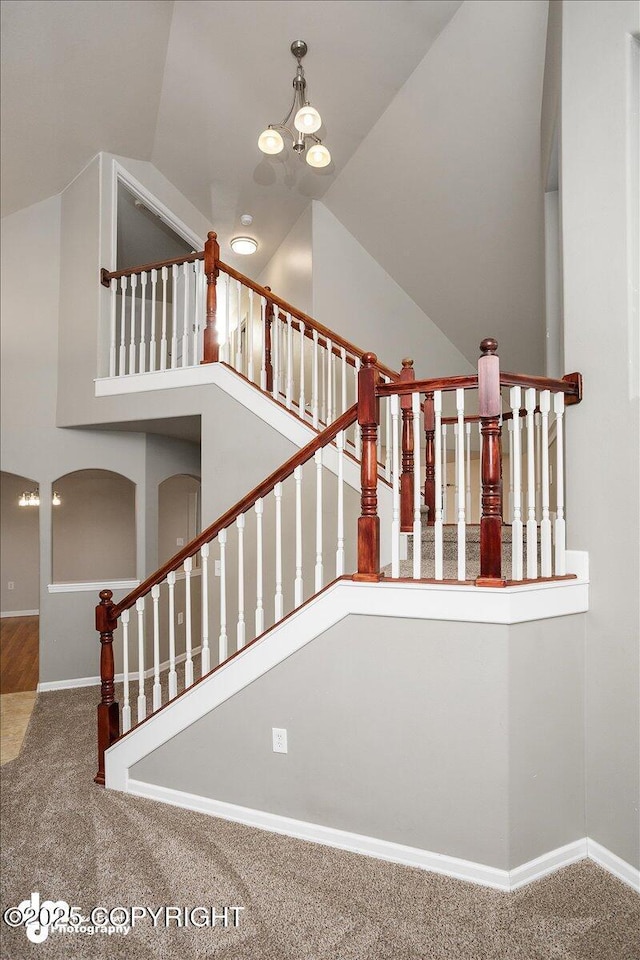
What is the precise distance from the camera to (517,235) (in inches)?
170

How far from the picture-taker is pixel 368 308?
570 cm

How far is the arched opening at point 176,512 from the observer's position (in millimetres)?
7766

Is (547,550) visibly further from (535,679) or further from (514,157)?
(514,157)

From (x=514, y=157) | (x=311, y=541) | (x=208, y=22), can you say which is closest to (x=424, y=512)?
(x=311, y=541)

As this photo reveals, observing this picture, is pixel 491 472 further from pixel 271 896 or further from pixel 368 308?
pixel 368 308

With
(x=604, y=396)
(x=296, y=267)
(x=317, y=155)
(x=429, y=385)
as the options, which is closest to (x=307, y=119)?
(x=317, y=155)

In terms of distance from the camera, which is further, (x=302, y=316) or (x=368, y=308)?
(x=368, y=308)

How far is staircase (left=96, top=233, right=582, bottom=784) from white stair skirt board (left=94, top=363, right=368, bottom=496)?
0.06 feet

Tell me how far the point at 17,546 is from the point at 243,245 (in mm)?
5445

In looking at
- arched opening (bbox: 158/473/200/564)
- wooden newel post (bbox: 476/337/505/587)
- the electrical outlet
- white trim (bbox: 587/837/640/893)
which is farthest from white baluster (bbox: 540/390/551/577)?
arched opening (bbox: 158/473/200/564)

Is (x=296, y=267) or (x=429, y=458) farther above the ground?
(x=296, y=267)

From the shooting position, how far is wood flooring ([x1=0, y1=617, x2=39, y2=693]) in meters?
5.21

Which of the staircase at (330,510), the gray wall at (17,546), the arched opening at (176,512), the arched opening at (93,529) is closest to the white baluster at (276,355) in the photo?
the staircase at (330,510)

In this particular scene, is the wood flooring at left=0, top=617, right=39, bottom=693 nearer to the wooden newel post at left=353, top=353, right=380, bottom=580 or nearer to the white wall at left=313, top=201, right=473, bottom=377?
the wooden newel post at left=353, top=353, right=380, bottom=580
